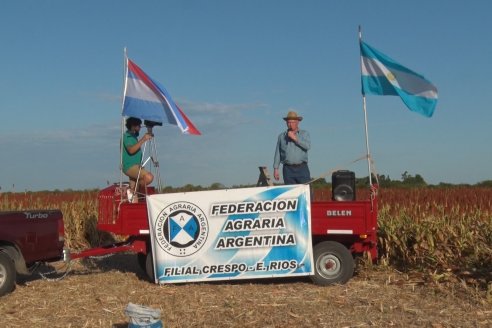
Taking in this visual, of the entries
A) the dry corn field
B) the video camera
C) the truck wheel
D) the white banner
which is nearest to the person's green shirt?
the video camera

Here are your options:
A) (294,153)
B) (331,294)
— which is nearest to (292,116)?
(294,153)

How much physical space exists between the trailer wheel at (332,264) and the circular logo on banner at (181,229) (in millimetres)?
1718

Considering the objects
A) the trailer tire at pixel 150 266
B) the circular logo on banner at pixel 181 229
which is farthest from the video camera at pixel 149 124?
the trailer tire at pixel 150 266

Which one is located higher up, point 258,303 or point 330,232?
point 330,232

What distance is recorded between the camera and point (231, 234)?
364 inches

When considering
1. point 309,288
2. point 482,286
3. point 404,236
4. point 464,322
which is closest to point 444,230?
point 404,236

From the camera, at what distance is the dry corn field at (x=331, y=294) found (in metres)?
7.19

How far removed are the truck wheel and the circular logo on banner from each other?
2.11 metres

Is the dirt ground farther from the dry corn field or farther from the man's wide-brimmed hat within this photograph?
the man's wide-brimmed hat

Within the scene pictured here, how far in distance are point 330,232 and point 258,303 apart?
1.77 metres

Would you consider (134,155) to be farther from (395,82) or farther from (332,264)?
(395,82)

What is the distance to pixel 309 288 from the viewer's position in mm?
8977

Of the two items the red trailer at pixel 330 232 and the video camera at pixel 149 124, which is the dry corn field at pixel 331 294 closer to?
the red trailer at pixel 330 232

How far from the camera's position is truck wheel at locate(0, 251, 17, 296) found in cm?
881
